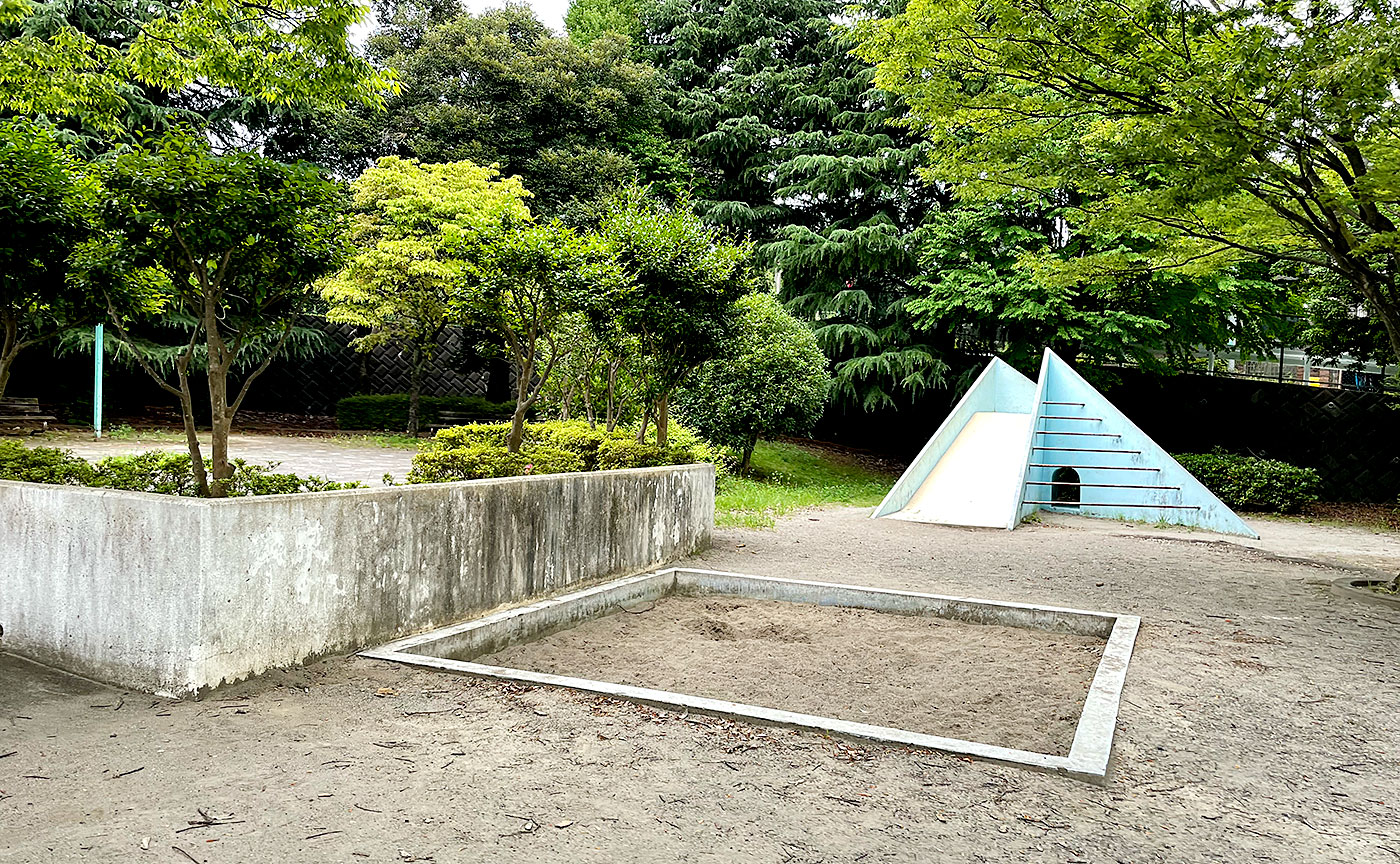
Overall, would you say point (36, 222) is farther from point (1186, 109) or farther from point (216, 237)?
point (1186, 109)

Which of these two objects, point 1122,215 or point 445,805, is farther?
point 1122,215

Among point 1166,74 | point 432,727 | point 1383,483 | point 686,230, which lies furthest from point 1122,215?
point 1383,483

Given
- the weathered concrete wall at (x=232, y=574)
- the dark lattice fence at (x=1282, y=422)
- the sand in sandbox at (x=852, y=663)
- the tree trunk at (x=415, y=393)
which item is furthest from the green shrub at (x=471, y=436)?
the dark lattice fence at (x=1282, y=422)

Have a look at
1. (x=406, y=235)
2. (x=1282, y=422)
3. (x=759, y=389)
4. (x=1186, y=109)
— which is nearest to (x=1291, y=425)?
(x=1282, y=422)

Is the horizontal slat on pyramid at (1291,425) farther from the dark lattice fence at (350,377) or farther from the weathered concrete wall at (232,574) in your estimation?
the weathered concrete wall at (232,574)

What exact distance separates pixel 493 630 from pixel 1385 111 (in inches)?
270

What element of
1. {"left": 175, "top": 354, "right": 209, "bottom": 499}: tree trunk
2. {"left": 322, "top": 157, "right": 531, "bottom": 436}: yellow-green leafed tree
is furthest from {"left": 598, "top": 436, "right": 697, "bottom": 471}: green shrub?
{"left": 322, "top": 157, "right": 531, "bottom": 436}: yellow-green leafed tree

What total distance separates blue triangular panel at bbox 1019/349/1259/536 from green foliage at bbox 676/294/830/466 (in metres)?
3.44

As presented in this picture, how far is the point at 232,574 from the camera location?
13.3ft

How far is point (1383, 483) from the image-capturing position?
17.8 metres

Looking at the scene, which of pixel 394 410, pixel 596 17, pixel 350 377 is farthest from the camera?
pixel 596 17

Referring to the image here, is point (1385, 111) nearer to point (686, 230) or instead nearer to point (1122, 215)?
point (1122, 215)

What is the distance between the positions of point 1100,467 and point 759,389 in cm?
488

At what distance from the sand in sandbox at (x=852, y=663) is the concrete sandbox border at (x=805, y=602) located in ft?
0.30
